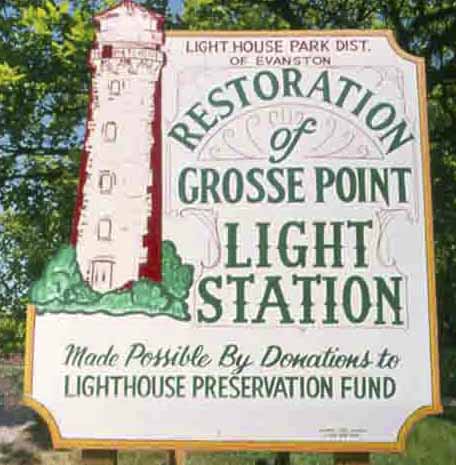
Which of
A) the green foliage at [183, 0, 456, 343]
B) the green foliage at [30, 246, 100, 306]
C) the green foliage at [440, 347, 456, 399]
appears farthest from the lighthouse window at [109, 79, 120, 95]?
the green foliage at [440, 347, 456, 399]

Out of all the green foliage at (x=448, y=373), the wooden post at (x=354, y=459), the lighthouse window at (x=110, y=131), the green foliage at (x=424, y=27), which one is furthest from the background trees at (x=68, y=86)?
the wooden post at (x=354, y=459)

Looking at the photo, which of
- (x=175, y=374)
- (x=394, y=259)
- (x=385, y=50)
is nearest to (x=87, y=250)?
(x=175, y=374)

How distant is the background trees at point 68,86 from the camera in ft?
34.0

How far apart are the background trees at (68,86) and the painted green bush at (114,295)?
205 inches

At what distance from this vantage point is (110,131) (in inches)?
197

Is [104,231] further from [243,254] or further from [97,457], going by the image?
[97,457]

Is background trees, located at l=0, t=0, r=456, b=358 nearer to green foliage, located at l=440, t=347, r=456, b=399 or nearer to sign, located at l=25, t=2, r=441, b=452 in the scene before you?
green foliage, located at l=440, t=347, r=456, b=399

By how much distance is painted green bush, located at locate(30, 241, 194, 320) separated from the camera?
4785mm

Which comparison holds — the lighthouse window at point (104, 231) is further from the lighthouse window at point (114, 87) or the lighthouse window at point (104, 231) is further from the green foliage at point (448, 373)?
the green foliage at point (448, 373)

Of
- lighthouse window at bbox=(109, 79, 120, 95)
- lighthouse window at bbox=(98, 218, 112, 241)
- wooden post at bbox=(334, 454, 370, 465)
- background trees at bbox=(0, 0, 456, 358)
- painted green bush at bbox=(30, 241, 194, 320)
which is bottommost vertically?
wooden post at bbox=(334, 454, 370, 465)

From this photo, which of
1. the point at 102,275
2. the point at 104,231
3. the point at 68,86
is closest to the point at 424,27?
the point at 68,86

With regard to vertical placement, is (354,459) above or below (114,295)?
below

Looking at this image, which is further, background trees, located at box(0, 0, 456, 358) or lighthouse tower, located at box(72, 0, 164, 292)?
background trees, located at box(0, 0, 456, 358)

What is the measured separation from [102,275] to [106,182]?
1.93 ft
